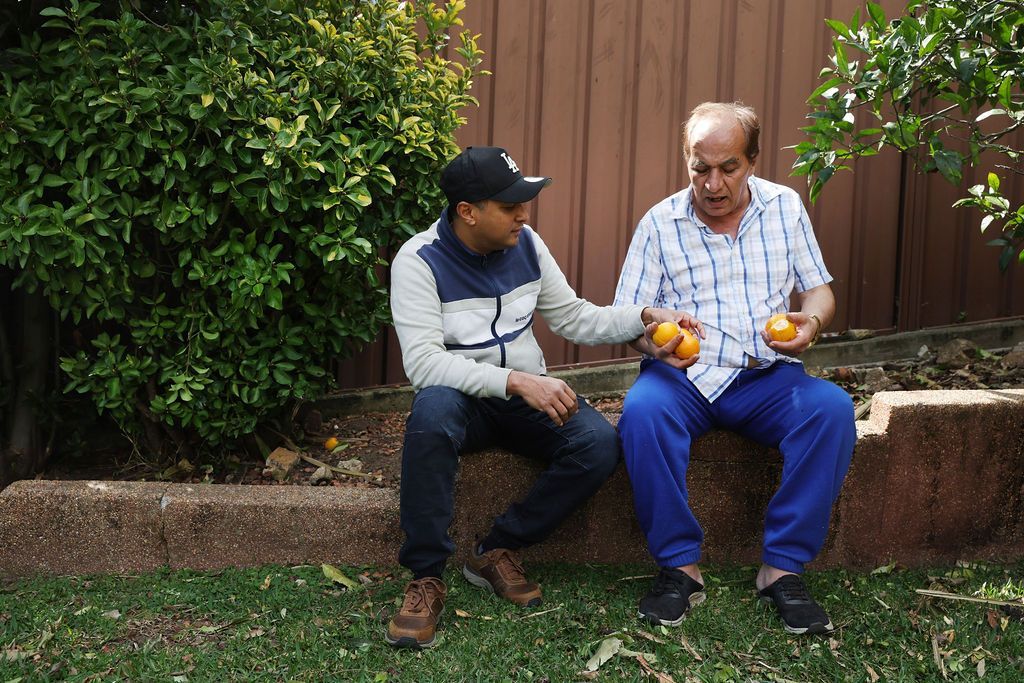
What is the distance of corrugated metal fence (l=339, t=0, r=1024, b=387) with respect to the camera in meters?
5.08

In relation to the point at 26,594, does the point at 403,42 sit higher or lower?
higher

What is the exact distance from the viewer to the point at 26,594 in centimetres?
356

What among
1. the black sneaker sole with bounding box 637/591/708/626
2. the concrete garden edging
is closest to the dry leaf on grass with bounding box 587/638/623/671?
the black sneaker sole with bounding box 637/591/708/626

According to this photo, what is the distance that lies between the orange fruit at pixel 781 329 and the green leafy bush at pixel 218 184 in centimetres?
145

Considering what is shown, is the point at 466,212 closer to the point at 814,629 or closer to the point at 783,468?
the point at 783,468

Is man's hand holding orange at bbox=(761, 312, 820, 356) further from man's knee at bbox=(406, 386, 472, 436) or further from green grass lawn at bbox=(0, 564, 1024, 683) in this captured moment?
man's knee at bbox=(406, 386, 472, 436)

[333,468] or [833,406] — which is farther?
[333,468]

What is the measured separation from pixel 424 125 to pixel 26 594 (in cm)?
218

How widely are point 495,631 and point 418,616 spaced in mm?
245

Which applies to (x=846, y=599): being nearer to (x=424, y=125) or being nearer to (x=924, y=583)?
(x=924, y=583)

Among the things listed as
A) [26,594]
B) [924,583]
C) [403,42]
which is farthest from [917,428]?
[26,594]

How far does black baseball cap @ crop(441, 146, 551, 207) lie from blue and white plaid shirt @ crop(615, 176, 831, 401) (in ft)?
1.84

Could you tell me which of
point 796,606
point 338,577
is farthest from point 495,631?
point 796,606

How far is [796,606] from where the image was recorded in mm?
3283
